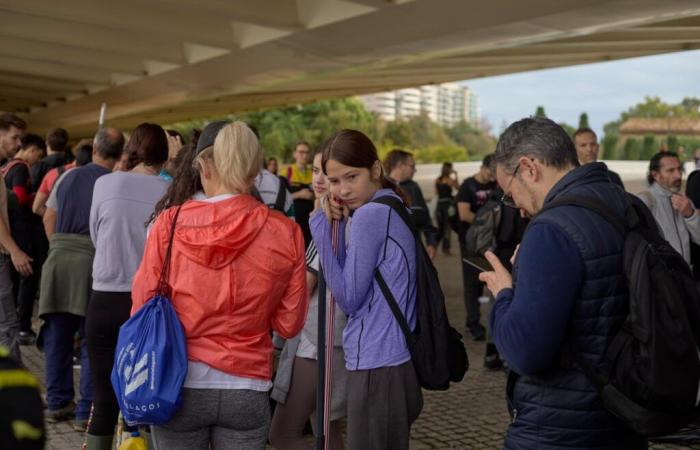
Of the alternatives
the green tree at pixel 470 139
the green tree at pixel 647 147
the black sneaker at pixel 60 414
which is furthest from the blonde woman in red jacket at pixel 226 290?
the green tree at pixel 470 139

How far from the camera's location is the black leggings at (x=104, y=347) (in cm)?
480

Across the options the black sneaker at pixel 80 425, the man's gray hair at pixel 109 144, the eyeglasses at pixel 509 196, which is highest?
the man's gray hair at pixel 109 144

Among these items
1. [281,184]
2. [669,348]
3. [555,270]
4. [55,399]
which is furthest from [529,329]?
[55,399]

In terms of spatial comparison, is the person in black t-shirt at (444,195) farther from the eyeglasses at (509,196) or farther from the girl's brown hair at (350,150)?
the eyeglasses at (509,196)

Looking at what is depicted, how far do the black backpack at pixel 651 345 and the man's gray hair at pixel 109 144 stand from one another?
3977mm

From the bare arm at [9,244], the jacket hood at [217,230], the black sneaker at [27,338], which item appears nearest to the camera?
the jacket hood at [217,230]

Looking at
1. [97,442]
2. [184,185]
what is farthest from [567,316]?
[97,442]

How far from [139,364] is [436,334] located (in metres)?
1.16

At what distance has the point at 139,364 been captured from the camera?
9.71ft

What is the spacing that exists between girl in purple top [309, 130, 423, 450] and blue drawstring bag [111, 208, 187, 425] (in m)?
0.78

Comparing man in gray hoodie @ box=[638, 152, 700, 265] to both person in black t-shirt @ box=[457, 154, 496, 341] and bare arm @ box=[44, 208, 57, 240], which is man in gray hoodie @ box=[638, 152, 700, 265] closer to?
person in black t-shirt @ box=[457, 154, 496, 341]

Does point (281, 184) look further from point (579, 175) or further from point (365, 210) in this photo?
point (579, 175)

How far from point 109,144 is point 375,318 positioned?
304 centimetres

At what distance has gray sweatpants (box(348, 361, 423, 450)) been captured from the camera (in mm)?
3490
